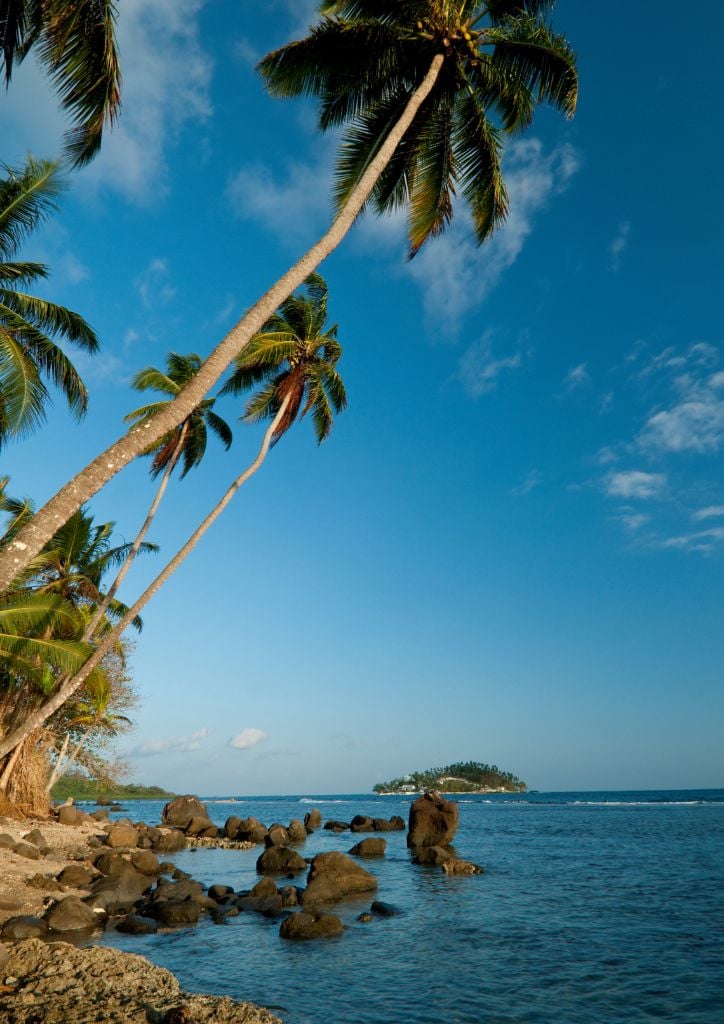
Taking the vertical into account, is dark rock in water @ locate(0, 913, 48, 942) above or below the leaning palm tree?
below

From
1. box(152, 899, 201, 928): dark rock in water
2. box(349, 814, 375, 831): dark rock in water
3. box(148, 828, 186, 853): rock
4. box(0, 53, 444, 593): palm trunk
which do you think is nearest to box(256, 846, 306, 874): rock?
box(148, 828, 186, 853): rock

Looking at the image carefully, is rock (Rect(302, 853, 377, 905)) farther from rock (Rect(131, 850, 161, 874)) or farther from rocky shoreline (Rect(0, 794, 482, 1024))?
rock (Rect(131, 850, 161, 874))

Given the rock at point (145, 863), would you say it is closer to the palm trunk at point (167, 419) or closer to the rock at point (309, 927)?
the rock at point (309, 927)

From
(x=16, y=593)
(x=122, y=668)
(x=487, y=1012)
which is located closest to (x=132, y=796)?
(x=122, y=668)

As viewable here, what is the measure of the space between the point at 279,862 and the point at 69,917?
469 inches

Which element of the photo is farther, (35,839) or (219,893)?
(35,839)

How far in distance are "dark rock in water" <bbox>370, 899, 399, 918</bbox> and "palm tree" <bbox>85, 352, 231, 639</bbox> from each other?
12.3 m

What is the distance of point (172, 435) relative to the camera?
24.6 metres

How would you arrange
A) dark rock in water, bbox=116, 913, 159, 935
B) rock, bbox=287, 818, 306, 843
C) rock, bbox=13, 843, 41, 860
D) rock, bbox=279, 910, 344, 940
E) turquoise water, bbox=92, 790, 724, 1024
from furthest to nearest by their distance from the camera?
rock, bbox=287, 818, 306, 843, rock, bbox=13, 843, 41, 860, dark rock in water, bbox=116, 913, 159, 935, rock, bbox=279, 910, 344, 940, turquoise water, bbox=92, 790, 724, 1024

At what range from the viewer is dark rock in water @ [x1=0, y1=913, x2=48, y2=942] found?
10.9m

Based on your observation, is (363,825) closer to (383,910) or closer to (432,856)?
(432,856)

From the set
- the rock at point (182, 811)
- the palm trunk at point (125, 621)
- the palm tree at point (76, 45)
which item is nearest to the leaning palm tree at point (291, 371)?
the palm trunk at point (125, 621)

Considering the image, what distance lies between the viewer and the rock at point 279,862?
22.8m

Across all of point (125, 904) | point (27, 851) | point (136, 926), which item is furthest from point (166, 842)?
point (136, 926)
